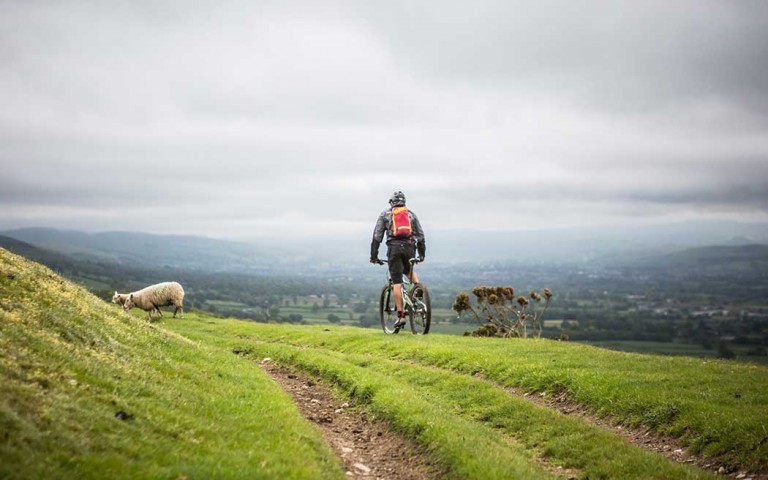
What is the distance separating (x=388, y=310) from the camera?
2623 centimetres

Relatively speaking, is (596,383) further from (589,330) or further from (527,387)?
(589,330)

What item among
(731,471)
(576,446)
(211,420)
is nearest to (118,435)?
(211,420)

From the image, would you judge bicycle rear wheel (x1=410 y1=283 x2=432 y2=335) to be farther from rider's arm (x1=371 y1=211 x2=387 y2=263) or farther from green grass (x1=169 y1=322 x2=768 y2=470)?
rider's arm (x1=371 y1=211 x2=387 y2=263)

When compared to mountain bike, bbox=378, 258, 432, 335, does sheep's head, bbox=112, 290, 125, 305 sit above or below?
below

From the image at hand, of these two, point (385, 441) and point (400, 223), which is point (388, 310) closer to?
point (400, 223)

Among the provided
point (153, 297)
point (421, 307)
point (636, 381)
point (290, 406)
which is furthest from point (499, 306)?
point (290, 406)

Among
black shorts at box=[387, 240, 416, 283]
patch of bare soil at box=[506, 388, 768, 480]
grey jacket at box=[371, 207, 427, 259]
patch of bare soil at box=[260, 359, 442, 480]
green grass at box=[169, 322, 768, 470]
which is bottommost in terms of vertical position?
patch of bare soil at box=[260, 359, 442, 480]

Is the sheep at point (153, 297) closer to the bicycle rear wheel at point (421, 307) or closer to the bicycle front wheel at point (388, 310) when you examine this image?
the bicycle front wheel at point (388, 310)

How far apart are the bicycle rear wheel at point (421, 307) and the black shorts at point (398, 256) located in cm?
94

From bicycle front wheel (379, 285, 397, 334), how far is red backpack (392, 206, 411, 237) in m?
2.73

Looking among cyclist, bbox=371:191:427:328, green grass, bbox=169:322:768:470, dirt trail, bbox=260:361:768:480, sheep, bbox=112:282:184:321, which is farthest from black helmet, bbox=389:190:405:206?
sheep, bbox=112:282:184:321

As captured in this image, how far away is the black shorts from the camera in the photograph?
2456 cm

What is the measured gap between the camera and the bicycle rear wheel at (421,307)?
2429 cm

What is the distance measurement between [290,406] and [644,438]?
809 cm
